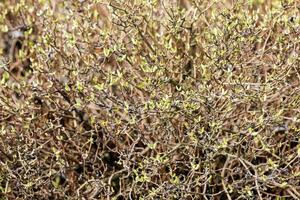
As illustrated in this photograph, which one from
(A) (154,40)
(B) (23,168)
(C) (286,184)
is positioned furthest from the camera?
(A) (154,40)

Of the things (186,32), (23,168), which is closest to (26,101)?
(23,168)

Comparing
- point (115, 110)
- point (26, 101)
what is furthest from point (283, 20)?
point (26, 101)

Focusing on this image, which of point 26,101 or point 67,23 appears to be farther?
point 67,23

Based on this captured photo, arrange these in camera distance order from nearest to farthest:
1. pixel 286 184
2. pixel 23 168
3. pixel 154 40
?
1. pixel 286 184
2. pixel 23 168
3. pixel 154 40

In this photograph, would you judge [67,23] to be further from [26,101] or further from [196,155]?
[196,155]

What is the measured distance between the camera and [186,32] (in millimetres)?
3406

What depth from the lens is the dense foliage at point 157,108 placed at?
302cm

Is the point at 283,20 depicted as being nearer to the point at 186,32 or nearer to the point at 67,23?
the point at 186,32

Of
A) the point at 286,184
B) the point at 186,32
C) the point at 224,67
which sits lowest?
the point at 286,184

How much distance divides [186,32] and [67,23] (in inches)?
30.2

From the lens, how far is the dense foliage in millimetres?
3016

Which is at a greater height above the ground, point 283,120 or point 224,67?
point 224,67

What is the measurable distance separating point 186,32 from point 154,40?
21 cm

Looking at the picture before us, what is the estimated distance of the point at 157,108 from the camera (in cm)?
298
